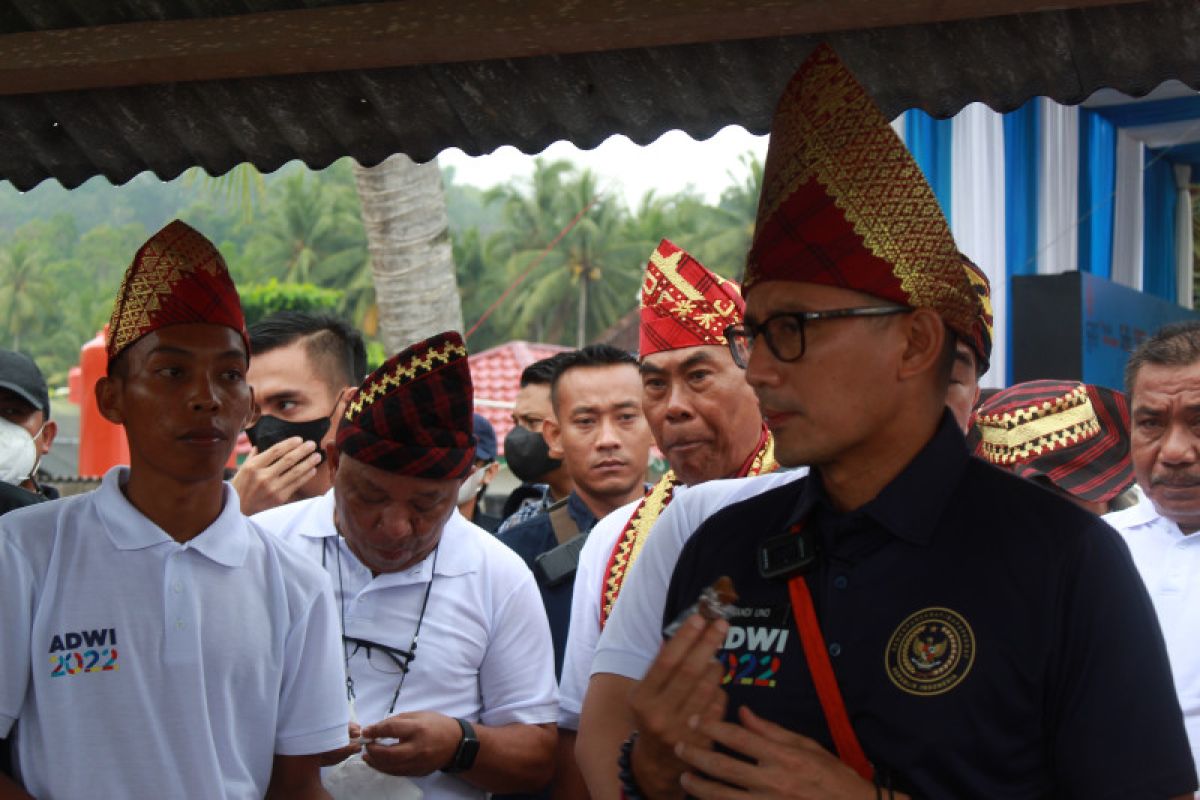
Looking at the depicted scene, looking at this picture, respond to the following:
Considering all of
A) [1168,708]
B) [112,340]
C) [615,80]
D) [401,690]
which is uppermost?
[615,80]

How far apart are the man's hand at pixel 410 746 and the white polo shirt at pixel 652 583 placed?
33.0 inches

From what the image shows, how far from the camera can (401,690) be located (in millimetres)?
3336

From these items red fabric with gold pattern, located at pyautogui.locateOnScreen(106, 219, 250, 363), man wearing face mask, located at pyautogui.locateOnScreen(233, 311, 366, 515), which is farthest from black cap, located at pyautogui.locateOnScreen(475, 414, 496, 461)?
red fabric with gold pattern, located at pyautogui.locateOnScreen(106, 219, 250, 363)

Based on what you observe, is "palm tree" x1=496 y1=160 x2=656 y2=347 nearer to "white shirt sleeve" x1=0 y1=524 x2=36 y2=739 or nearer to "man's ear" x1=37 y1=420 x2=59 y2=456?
"man's ear" x1=37 y1=420 x2=59 y2=456

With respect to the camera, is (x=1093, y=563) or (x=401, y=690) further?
(x=401, y=690)

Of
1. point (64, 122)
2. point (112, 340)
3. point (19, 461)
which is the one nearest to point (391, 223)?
point (19, 461)

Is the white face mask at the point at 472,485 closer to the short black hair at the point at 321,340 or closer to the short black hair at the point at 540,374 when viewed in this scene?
the short black hair at the point at 540,374

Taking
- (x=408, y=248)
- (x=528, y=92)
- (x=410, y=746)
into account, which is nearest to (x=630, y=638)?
(x=410, y=746)

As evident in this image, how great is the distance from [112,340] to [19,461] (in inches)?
64.7

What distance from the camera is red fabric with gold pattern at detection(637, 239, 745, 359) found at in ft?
12.7

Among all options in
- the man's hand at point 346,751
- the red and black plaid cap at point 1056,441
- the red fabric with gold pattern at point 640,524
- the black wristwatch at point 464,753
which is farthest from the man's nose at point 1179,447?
the man's hand at point 346,751

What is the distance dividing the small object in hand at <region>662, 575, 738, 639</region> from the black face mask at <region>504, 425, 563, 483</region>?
14.2 ft

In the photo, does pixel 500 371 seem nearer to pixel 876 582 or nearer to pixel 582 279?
pixel 876 582

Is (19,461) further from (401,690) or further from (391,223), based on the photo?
(391,223)
